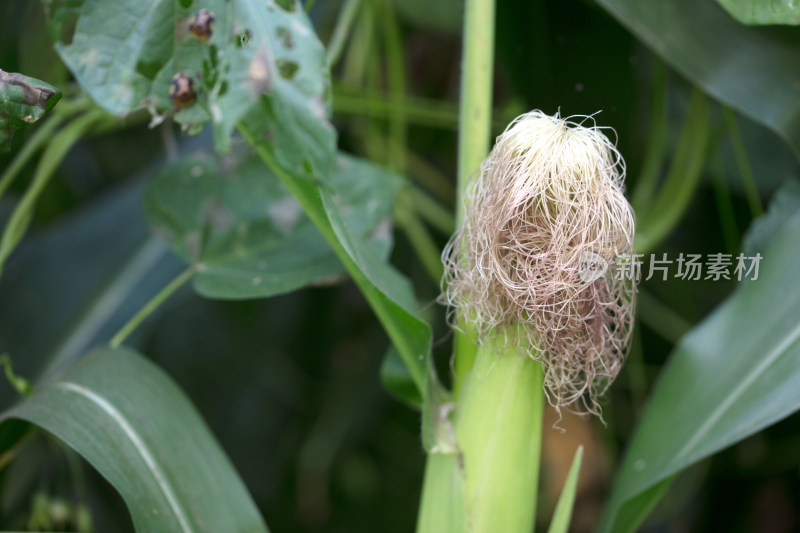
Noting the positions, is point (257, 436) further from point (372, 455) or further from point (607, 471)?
point (607, 471)

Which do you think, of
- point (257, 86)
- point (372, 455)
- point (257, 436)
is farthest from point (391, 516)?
point (257, 86)

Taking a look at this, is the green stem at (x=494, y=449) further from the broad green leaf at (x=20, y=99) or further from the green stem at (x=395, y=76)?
the green stem at (x=395, y=76)

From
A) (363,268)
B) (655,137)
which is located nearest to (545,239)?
(363,268)

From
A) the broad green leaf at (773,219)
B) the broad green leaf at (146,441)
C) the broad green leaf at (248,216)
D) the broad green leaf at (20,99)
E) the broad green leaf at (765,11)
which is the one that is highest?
the broad green leaf at (765,11)

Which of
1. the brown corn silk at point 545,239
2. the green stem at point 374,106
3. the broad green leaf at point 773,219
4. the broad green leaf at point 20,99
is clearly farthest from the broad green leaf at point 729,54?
the broad green leaf at point 20,99

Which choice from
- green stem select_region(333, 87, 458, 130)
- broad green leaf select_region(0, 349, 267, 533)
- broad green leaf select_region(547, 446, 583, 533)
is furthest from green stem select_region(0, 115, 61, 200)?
broad green leaf select_region(547, 446, 583, 533)

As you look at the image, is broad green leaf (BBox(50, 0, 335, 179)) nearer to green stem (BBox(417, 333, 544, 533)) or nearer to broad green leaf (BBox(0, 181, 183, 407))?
green stem (BBox(417, 333, 544, 533))

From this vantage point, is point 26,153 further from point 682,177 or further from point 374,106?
point 682,177
